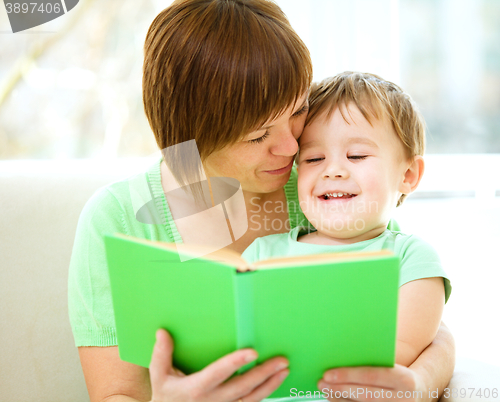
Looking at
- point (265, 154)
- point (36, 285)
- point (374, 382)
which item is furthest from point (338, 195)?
point (36, 285)

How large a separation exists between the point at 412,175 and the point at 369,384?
2.05 ft

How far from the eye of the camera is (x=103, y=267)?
105 centimetres

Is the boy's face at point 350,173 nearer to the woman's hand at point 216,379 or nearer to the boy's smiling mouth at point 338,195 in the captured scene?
the boy's smiling mouth at point 338,195


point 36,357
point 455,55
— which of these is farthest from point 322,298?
point 455,55

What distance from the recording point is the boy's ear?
3.86 feet

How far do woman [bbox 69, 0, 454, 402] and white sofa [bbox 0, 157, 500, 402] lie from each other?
0.22 meters

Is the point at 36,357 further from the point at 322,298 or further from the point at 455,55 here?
the point at 455,55

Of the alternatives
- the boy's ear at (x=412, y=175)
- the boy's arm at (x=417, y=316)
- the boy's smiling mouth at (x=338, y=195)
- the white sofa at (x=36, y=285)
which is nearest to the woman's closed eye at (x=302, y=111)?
the boy's smiling mouth at (x=338, y=195)

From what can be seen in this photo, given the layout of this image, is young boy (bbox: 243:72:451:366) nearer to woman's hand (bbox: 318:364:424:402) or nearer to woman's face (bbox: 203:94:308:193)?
woman's face (bbox: 203:94:308:193)

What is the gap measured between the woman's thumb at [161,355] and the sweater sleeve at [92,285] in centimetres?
32

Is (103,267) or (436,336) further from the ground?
(103,267)

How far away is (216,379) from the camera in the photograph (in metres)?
0.69

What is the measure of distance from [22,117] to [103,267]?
1.52 meters

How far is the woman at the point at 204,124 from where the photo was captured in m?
0.95
